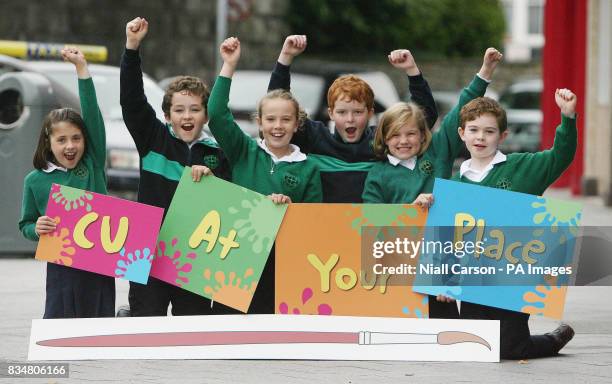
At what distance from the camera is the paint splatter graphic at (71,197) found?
740 centimetres

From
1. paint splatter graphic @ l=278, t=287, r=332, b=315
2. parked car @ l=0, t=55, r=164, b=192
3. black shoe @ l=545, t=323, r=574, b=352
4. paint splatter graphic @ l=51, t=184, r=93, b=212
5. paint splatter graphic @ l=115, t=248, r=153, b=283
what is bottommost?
black shoe @ l=545, t=323, r=574, b=352

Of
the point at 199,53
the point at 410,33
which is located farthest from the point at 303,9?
the point at 199,53

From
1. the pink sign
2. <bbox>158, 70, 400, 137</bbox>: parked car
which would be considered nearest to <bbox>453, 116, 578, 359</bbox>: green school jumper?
the pink sign

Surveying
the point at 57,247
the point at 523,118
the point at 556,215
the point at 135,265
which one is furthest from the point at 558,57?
the point at 57,247

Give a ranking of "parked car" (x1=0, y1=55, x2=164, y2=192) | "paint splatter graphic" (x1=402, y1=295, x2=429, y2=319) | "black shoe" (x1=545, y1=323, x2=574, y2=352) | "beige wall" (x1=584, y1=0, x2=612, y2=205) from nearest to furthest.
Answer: "paint splatter graphic" (x1=402, y1=295, x2=429, y2=319), "black shoe" (x1=545, y1=323, x2=574, y2=352), "parked car" (x1=0, y1=55, x2=164, y2=192), "beige wall" (x1=584, y1=0, x2=612, y2=205)

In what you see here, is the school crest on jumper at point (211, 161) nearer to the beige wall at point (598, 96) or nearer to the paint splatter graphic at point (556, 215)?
the paint splatter graphic at point (556, 215)

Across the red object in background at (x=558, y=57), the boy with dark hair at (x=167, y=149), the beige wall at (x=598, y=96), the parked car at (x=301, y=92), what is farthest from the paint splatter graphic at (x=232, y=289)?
the red object in background at (x=558, y=57)

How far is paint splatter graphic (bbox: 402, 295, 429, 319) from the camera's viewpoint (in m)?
7.39

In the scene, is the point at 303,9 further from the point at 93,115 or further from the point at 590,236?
the point at 93,115

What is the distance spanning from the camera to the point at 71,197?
24.3 ft

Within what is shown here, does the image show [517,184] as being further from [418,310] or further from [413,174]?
[418,310]

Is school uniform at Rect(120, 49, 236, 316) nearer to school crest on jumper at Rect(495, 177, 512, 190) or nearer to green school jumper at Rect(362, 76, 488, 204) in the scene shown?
green school jumper at Rect(362, 76, 488, 204)

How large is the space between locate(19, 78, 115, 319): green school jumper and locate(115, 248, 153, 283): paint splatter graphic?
22cm

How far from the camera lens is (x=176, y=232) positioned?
24.8ft
